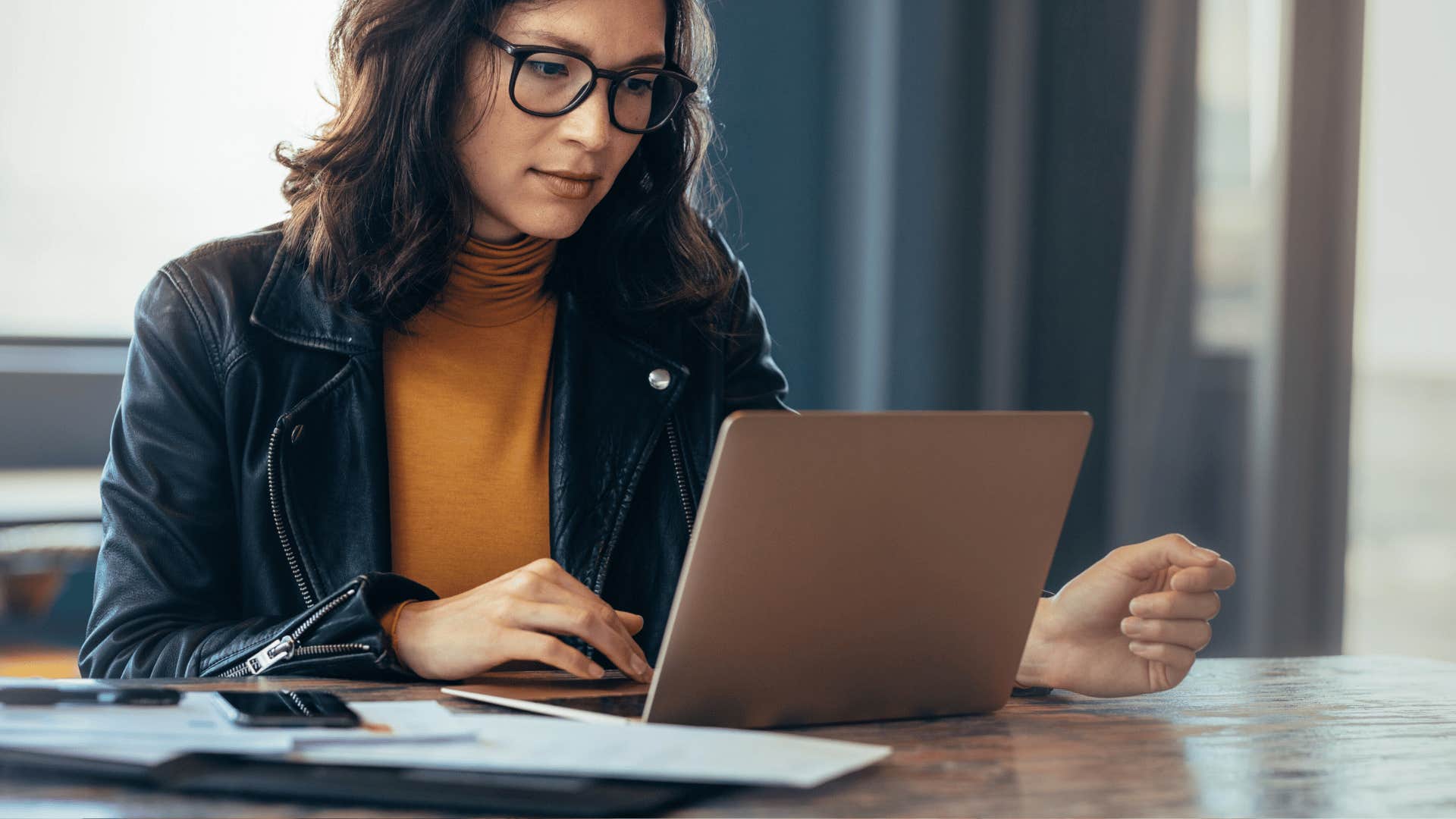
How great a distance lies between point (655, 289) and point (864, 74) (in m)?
1.56

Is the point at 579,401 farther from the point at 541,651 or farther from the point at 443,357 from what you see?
the point at 541,651

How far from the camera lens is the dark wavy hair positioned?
1.31 meters

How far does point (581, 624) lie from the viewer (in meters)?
0.89

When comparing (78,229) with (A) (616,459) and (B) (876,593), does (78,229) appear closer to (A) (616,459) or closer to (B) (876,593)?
(A) (616,459)

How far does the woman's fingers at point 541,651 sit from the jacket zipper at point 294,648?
0.12 meters

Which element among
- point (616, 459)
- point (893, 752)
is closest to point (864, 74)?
point (616, 459)

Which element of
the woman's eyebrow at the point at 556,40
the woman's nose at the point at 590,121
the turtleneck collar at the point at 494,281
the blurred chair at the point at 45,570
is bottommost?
the blurred chair at the point at 45,570

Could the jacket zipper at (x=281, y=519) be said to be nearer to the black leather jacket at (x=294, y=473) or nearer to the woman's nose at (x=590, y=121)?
the black leather jacket at (x=294, y=473)

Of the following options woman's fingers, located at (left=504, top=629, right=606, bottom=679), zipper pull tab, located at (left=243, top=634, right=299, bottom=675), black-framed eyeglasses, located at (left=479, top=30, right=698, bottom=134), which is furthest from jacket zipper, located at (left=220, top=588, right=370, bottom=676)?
black-framed eyeglasses, located at (left=479, top=30, right=698, bottom=134)

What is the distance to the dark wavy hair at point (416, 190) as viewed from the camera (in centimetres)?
131

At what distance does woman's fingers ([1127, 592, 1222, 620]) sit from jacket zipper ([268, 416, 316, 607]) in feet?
2.41

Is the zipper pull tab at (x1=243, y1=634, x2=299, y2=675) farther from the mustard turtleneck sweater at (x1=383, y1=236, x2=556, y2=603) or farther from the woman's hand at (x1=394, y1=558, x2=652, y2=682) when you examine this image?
the mustard turtleneck sweater at (x1=383, y1=236, x2=556, y2=603)

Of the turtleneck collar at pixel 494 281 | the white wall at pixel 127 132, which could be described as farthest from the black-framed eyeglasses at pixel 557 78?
the white wall at pixel 127 132

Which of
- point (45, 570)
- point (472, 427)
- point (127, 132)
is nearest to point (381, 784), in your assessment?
point (472, 427)
